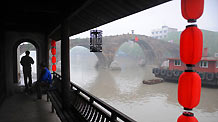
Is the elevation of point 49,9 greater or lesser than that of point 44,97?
greater

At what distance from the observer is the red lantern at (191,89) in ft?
4.43

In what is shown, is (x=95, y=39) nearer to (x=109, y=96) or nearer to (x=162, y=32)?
(x=109, y=96)

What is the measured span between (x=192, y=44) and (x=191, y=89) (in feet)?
1.24

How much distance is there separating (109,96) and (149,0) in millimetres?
10212

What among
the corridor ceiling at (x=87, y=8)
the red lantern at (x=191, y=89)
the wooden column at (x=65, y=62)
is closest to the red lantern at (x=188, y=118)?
the red lantern at (x=191, y=89)

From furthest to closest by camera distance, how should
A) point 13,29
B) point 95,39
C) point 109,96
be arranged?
point 109,96 < point 13,29 < point 95,39


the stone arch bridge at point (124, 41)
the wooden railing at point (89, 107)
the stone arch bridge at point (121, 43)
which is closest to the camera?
the wooden railing at point (89, 107)

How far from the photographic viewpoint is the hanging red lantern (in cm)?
132

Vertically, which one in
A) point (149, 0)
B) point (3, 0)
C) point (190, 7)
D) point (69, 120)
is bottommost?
point (69, 120)

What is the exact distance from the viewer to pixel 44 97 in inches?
219

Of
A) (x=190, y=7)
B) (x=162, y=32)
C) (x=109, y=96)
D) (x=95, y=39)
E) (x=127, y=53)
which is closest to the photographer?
(x=190, y=7)

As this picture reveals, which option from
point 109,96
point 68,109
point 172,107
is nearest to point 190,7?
point 68,109

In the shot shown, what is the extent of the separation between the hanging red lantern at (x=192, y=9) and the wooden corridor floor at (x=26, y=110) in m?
3.43

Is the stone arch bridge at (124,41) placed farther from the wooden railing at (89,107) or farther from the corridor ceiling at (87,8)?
the wooden railing at (89,107)
